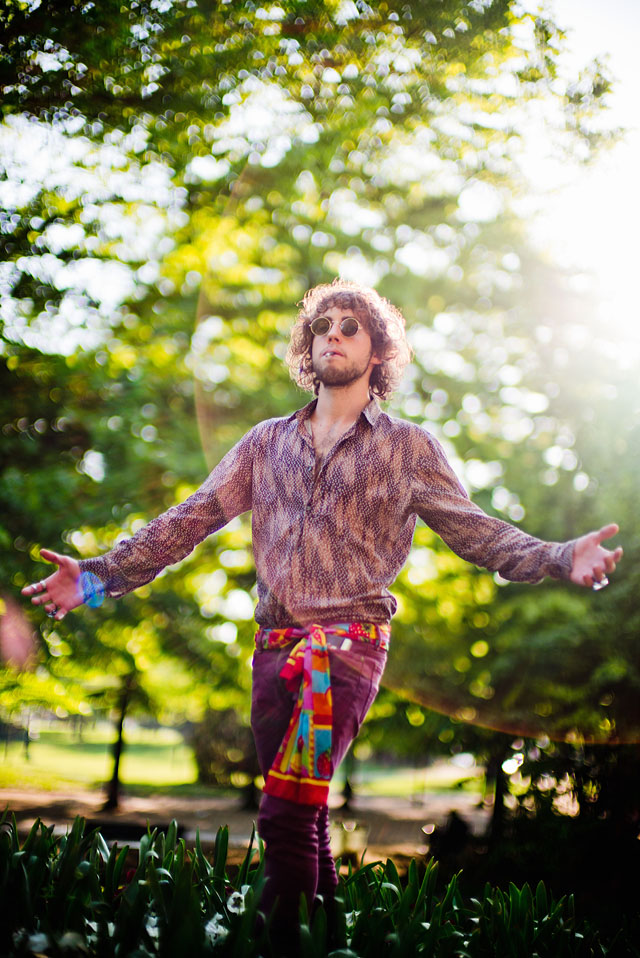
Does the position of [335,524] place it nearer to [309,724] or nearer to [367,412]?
[367,412]

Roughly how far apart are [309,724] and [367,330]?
141 cm

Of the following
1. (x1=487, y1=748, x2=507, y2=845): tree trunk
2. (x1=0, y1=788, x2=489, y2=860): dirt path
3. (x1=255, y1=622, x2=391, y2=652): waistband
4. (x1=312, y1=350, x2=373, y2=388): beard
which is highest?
(x1=312, y1=350, x2=373, y2=388): beard

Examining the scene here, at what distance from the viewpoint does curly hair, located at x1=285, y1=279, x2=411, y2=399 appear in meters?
2.81

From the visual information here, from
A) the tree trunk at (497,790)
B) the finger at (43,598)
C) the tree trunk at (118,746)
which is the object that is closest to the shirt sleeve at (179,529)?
the finger at (43,598)

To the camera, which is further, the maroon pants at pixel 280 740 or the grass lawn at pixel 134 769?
the grass lawn at pixel 134 769

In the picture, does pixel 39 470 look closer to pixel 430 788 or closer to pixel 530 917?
pixel 530 917

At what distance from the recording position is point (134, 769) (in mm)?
35062

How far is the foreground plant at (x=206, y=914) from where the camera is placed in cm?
226

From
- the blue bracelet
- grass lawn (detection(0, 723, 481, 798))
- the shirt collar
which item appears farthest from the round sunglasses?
grass lawn (detection(0, 723, 481, 798))

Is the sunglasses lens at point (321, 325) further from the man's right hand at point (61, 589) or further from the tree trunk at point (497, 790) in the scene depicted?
the tree trunk at point (497, 790)

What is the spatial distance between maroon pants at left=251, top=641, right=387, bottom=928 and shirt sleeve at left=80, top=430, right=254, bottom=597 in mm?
534

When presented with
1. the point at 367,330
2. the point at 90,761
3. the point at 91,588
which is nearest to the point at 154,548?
the point at 91,588

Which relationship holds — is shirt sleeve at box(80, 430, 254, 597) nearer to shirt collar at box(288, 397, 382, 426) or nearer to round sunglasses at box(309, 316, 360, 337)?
shirt collar at box(288, 397, 382, 426)

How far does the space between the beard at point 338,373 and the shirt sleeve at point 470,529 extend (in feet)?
1.13
